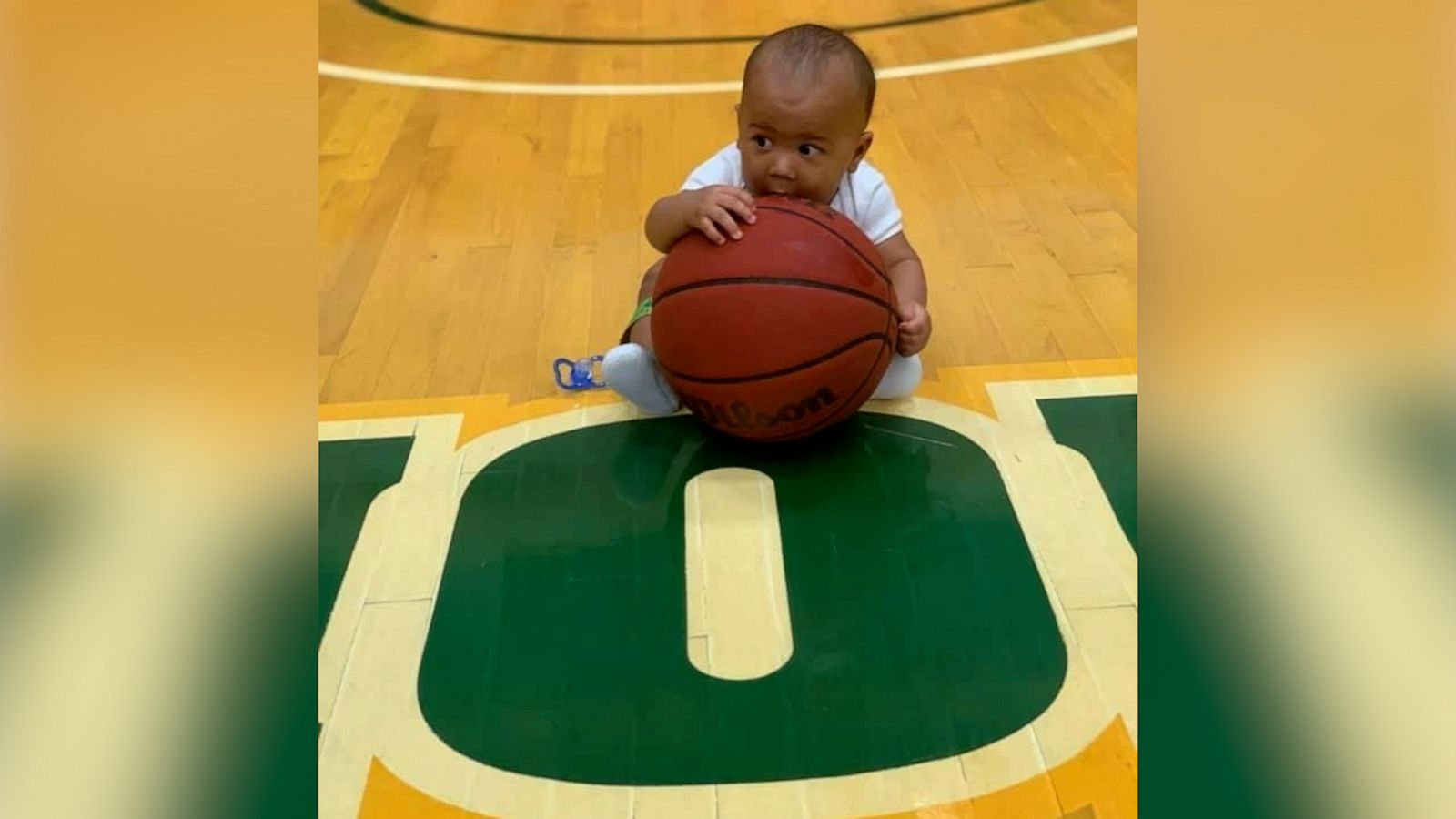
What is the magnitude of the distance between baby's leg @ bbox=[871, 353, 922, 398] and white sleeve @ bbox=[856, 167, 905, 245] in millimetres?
196

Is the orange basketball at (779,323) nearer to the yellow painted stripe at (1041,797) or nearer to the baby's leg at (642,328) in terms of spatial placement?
the baby's leg at (642,328)

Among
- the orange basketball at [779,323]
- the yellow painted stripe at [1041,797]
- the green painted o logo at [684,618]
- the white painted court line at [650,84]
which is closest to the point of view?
the yellow painted stripe at [1041,797]

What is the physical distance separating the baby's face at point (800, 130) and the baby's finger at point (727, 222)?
158mm

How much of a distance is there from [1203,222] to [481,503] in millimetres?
1359

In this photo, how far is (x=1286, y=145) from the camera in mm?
494

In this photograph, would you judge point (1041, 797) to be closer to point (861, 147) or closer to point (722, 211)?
point (722, 211)

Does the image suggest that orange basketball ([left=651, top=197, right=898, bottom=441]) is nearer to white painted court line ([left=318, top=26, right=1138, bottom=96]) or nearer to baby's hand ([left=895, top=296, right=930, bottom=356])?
baby's hand ([left=895, top=296, right=930, bottom=356])

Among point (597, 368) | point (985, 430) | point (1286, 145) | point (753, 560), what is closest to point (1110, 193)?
point (985, 430)

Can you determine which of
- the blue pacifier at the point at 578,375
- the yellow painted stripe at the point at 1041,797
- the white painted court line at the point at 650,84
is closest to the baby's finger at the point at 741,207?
the blue pacifier at the point at 578,375

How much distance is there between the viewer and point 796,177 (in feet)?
6.05

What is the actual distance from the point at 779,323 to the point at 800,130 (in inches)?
11.9

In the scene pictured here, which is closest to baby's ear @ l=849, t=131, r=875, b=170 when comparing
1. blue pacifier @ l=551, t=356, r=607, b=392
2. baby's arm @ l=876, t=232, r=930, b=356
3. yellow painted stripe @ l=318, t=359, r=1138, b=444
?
baby's arm @ l=876, t=232, r=930, b=356

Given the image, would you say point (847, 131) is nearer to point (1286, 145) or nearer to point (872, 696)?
point (872, 696)

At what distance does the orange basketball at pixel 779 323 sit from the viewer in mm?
1667
